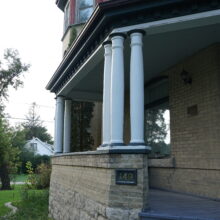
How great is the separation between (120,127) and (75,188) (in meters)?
2.72

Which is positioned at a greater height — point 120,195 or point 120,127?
point 120,127

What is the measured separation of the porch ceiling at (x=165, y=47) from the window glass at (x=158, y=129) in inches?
42.4

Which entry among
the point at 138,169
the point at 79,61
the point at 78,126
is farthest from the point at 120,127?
the point at 78,126

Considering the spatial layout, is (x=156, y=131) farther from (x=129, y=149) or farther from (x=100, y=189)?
(x=129, y=149)

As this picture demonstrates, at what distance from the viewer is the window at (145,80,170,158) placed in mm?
8977

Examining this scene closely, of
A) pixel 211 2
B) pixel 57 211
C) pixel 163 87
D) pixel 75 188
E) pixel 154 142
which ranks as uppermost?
pixel 211 2

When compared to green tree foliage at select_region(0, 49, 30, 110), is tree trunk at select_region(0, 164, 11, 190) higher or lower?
lower

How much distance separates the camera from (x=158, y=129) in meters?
9.41

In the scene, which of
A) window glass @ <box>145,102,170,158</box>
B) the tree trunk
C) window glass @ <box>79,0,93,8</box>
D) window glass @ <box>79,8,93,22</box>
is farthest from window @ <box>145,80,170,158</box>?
the tree trunk

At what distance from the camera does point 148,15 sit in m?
5.83

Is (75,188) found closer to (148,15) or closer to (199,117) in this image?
(199,117)

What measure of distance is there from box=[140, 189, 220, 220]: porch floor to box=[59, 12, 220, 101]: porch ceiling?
3.27 metres

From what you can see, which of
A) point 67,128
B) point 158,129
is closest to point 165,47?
point 158,129

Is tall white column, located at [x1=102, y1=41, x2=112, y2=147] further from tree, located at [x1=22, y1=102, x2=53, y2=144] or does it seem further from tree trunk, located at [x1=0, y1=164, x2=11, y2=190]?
tree, located at [x1=22, y1=102, x2=53, y2=144]
